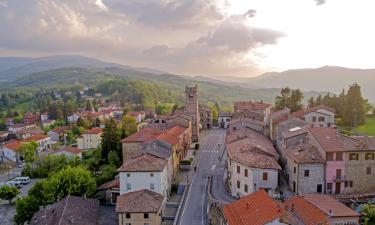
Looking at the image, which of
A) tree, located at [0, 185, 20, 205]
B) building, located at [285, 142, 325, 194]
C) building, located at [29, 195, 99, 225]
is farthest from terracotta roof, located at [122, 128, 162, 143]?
building, located at [285, 142, 325, 194]

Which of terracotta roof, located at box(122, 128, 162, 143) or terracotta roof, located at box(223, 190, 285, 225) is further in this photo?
terracotta roof, located at box(122, 128, 162, 143)

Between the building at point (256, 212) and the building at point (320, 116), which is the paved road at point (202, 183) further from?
the building at point (320, 116)

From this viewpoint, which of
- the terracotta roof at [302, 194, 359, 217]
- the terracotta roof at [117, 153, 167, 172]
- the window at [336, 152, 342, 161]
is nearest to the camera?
the terracotta roof at [302, 194, 359, 217]

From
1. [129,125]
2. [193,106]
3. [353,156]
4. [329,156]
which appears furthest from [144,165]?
[129,125]

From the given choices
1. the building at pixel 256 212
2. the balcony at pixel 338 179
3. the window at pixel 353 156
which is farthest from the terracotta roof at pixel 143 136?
the window at pixel 353 156

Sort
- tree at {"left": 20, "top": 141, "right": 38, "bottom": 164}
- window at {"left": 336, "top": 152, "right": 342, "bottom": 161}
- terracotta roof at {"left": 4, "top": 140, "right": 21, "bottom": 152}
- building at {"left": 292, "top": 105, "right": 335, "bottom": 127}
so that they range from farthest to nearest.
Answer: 1. terracotta roof at {"left": 4, "top": 140, "right": 21, "bottom": 152}
2. tree at {"left": 20, "top": 141, "right": 38, "bottom": 164}
3. building at {"left": 292, "top": 105, "right": 335, "bottom": 127}
4. window at {"left": 336, "top": 152, "right": 342, "bottom": 161}

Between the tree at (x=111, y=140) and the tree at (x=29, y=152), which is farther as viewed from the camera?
the tree at (x=29, y=152)

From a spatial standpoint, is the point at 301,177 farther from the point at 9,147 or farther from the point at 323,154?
the point at 9,147

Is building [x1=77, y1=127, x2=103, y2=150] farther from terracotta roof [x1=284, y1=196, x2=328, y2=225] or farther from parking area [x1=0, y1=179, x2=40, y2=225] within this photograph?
terracotta roof [x1=284, y1=196, x2=328, y2=225]
